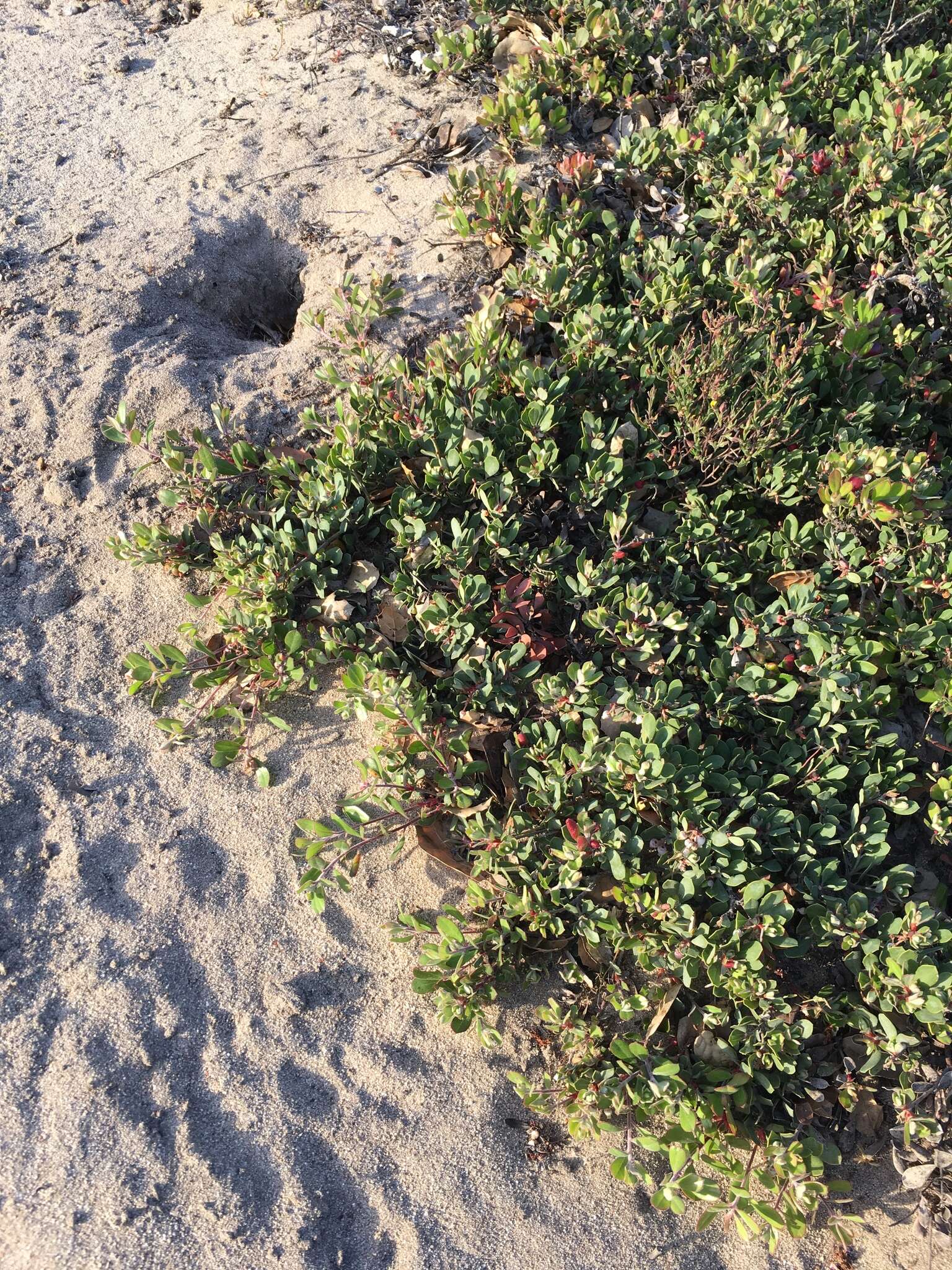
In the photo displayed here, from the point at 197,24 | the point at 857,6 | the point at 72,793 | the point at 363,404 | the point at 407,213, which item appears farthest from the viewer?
the point at 197,24

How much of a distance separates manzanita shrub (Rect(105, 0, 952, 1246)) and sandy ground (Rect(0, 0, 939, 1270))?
15 cm

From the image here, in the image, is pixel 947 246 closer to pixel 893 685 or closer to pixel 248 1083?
pixel 893 685

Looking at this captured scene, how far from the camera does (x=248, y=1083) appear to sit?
2160mm

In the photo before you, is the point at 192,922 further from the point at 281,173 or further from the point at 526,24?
the point at 526,24

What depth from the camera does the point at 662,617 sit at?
255cm

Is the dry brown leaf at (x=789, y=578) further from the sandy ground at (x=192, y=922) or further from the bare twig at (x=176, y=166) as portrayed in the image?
the bare twig at (x=176, y=166)

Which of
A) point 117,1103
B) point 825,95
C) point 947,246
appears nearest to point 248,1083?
point 117,1103

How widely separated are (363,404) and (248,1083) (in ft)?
6.71

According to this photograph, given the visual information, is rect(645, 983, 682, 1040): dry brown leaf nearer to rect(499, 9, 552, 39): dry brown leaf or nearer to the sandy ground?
the sandy ground

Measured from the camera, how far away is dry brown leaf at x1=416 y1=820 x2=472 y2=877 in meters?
2.43

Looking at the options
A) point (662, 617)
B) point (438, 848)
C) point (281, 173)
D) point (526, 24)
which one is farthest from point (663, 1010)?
point (526, 24)

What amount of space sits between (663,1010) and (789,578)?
1.37 meters

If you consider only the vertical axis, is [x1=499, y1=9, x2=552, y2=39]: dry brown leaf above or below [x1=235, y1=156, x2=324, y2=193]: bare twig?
above

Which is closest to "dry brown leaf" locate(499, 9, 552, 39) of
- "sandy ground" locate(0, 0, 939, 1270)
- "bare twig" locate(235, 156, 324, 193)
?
"sandy ground" locate(0, 0, 939, 1270)
